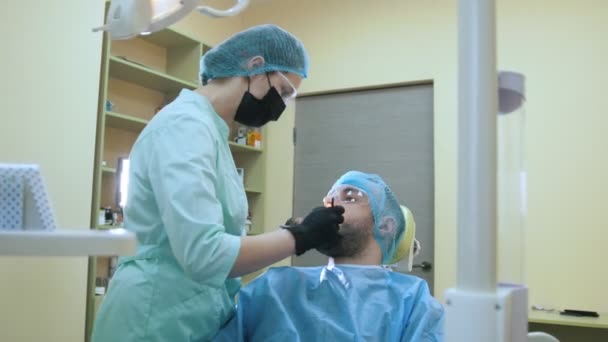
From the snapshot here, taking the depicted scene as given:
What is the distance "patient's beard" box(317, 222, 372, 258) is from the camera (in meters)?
1.95

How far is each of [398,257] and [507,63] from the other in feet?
6.60

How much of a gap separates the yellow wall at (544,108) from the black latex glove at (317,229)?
2002 millimetres

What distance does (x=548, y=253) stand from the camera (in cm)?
341

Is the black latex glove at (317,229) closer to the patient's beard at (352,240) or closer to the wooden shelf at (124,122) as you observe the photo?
the patient's beard at (352,240)

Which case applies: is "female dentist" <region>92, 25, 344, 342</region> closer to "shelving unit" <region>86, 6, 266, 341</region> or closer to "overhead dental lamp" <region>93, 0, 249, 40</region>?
"overhead dental lamp" <region>93, 0, 249, 40</region>

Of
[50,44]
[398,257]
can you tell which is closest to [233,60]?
[398,257]

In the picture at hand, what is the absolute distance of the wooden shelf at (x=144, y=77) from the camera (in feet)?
11.3

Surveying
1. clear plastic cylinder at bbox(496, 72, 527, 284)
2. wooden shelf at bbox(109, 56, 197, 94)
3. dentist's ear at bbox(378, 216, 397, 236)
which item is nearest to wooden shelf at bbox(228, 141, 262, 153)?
wooden shelf at bbox(109, 56, 197, 94)

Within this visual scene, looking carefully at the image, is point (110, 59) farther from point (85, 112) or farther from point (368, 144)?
point (368, 144)

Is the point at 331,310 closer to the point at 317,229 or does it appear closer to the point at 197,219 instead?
the point at 317,229

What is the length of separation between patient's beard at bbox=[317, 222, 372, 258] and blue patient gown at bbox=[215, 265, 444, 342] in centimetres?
10

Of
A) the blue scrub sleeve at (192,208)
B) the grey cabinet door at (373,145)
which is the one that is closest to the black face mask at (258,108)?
the blue scrub sleeve at (192,208)

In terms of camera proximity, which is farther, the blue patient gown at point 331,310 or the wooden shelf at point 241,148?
the wooden shelf at point 241,148

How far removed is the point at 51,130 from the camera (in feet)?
8.55
